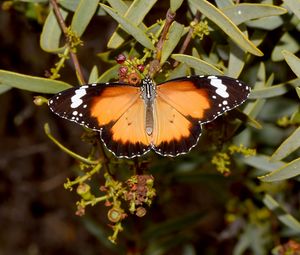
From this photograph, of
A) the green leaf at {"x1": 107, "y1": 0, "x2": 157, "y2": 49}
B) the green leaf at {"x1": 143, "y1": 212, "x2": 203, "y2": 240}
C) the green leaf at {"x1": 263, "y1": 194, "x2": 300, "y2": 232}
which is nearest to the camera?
the green leaf at {"x1": 107, "y1": 0, "x2": 157, "y2": 49}

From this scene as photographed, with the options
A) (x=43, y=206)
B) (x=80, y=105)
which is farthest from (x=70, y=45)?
(x=43, y=206)

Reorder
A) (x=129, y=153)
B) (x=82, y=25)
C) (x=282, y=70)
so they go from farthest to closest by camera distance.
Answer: (x=282, y=70)
(x=82, y=25)
(x=129, y=153)

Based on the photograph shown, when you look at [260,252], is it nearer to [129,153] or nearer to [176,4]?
[129,153]

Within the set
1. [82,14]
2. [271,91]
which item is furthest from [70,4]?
[271,91]

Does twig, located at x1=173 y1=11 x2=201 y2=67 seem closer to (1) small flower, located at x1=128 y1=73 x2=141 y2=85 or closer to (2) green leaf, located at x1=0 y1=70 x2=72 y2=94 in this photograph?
(1) small flower, located at x1=128 y1=73 x2=141 y2=85

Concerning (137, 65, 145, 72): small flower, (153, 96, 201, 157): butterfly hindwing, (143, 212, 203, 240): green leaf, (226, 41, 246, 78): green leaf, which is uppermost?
(226, 41, 246, 78): green leaf

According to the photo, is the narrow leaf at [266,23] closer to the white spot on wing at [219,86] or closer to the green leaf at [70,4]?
the white spot on wing at [219,86]

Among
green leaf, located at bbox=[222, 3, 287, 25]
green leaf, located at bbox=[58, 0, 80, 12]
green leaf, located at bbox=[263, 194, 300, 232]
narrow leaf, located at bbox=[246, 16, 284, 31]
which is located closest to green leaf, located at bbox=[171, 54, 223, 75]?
green leaf, located at bbox=[222, 3, 287, 25]
